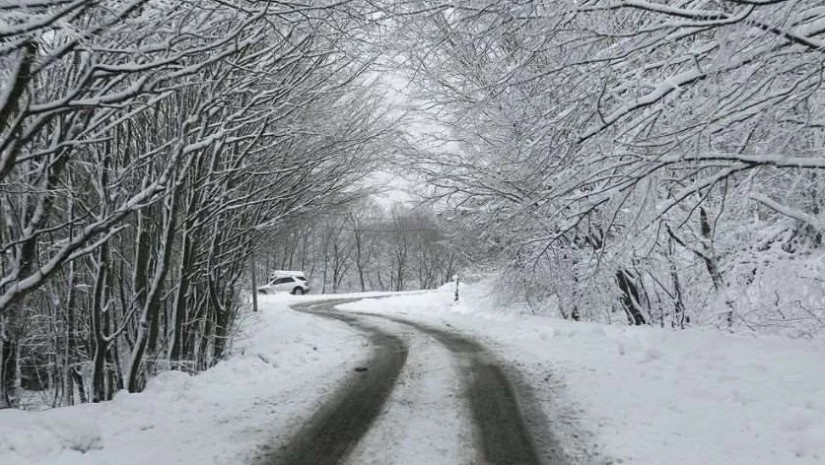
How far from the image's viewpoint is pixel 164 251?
27.9 ft

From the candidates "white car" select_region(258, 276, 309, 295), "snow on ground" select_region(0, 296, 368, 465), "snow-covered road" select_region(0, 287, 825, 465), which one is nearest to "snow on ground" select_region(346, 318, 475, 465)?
"snow-covered road" select_region(0, 287, 825, 465)

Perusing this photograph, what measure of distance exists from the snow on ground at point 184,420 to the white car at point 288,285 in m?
35.9

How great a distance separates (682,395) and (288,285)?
1630 inches

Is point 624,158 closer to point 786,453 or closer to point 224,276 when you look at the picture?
point 786,453

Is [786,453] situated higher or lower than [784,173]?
lower

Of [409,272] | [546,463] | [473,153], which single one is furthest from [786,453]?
[409,272]

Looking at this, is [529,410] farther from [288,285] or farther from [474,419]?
[288,285]

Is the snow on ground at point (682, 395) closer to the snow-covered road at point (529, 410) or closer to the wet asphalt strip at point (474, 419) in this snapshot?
the snow-covered road at point (529, 410)

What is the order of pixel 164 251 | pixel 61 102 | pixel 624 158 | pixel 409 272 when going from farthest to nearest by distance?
pixel 409 272 < pixel 164 251 < pixel 624 158 < pixel 61 102

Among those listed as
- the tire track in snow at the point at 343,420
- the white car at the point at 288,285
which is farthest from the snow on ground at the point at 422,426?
the white car at the point at 288,285

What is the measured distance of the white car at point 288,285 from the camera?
150 ft

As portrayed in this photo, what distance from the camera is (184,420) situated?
6.44 metres

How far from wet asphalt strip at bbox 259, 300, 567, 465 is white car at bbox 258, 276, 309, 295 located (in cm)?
3618

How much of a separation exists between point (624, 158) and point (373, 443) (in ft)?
13.5
